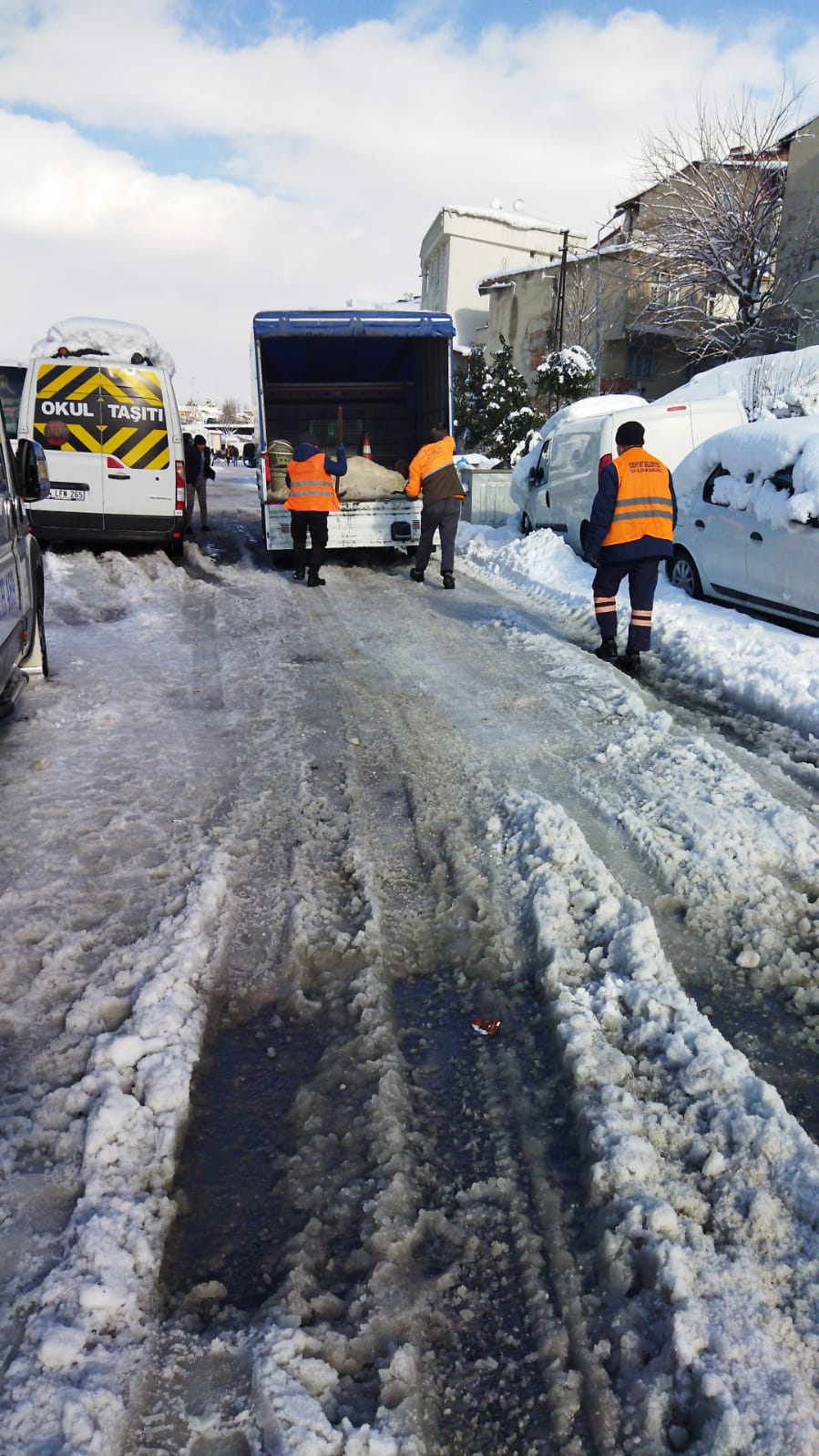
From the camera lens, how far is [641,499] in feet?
21.6

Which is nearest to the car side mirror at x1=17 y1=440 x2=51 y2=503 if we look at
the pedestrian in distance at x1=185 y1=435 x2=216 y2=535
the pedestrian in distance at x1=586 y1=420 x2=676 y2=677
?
the pedestrian in distance at x1=586 y1=420 x2=676 y2=677

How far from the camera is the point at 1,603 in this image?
4789mm

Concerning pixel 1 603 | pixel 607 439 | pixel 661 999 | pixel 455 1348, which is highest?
pixel 607 439

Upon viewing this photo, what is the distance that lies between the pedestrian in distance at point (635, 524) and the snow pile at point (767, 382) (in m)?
10.7

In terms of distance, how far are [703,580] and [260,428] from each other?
224 inches

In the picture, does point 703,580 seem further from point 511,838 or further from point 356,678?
point 511,838

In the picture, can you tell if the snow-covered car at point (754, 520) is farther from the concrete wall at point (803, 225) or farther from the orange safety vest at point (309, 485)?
the concrete wall at point (803, 225)

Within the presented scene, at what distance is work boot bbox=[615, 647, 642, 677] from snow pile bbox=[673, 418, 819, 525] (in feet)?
6.19

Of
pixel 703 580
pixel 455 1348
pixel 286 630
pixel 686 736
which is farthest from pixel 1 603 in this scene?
pixel 703 580

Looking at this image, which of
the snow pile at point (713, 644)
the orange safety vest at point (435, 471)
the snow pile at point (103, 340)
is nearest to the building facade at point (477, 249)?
the snow pile at point (103, 340)

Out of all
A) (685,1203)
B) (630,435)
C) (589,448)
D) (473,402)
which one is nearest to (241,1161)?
(685,1203)

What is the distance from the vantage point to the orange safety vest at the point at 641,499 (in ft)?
21.6

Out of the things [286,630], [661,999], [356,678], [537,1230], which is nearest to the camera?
[537,1230]

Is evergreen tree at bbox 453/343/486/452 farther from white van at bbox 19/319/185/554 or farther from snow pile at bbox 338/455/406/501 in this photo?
white van at bbox 19/319/185/554
